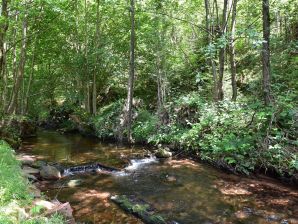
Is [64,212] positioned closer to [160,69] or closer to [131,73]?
[131,73]

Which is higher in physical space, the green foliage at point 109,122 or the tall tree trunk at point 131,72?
the tall tree trunk at point 131,72

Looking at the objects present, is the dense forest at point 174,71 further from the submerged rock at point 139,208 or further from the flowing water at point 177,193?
the submerged rock at point 139,208

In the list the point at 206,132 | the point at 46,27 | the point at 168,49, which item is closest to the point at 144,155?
the point at 206,132

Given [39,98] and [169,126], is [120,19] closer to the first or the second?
[169,126]

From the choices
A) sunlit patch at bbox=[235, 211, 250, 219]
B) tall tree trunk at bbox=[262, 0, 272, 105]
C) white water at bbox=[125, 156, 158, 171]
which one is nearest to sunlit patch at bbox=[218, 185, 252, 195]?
sunlit patch at bbox=[235, 211, 250, 219]

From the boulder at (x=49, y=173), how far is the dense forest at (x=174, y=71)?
209 inches

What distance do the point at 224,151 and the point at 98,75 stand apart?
15.1 meters

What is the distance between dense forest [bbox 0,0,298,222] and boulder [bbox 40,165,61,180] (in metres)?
5.30

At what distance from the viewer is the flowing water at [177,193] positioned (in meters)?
6.88

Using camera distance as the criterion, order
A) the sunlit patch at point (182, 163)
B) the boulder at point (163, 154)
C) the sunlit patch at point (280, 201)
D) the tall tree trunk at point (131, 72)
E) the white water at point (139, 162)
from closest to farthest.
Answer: the sunlit patch at point (280, 201), the sunlit patch at point (182, 163), the white water at point (139, 162), the boulder at point (163, 154), the tall tree trunk at point (131, 72)

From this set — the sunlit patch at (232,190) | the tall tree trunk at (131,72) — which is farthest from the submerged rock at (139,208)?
the tall tree trunk at (131,72)

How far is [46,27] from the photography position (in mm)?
16797

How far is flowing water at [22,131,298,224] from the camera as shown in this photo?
6875 millimetres

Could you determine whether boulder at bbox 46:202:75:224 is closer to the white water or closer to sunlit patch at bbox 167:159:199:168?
the white water
